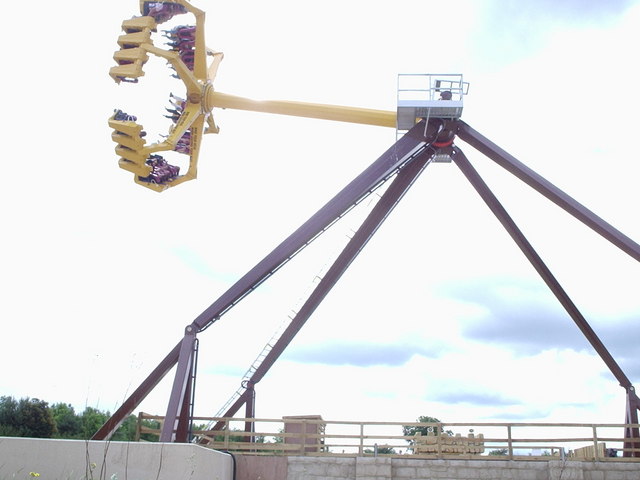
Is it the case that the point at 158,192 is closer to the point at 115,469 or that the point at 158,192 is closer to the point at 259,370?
the point at 259,370

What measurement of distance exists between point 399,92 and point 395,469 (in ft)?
38.4

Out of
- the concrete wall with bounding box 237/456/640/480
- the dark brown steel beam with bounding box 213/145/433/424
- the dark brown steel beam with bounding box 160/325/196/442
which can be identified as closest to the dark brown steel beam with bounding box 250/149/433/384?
the dark brown steel beam with bounding box 213/145/433/424

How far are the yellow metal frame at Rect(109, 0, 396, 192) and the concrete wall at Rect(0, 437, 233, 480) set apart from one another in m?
14.4

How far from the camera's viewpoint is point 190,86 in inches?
998

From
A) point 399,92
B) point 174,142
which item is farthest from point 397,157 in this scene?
point 174,142

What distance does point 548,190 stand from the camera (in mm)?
22891

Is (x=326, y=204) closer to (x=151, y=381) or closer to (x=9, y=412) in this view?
(x=151, y=381)

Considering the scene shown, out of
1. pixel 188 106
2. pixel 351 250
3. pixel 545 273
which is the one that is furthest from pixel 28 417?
pixel 545 273

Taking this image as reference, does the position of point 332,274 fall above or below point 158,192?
below

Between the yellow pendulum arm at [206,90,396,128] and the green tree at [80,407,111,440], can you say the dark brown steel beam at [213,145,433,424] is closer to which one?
the yellow pendulum arm at [206,90,396,128]

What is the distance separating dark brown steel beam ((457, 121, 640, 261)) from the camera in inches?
885

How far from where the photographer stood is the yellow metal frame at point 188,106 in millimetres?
23703

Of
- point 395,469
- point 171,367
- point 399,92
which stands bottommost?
point 395,469

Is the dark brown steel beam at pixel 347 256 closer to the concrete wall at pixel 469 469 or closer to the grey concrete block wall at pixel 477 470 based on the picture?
the concrete wall at pixel 469 469
